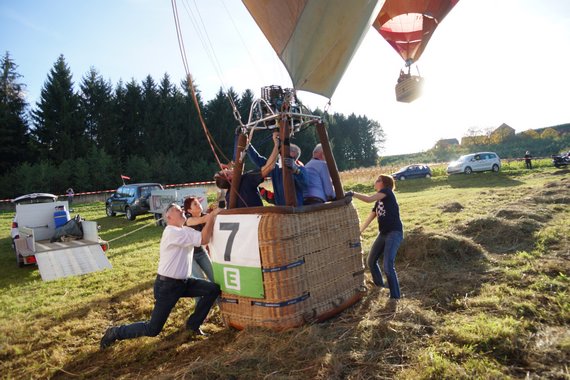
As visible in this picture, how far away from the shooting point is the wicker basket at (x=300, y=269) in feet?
11.3

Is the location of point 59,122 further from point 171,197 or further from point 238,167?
point 238,167

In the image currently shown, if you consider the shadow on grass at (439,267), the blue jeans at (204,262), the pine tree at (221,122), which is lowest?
the shadow on grass at (439,267)

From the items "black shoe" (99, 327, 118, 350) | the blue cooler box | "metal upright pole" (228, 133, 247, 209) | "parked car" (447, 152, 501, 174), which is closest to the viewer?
"black shoe" (99, 327, 118, 350)

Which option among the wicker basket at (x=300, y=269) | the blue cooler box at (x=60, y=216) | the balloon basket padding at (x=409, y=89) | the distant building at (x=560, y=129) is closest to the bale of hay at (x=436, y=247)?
the wicker basket at (x=300, y=269)

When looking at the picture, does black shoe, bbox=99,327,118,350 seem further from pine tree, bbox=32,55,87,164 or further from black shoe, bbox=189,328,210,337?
pine tree, bbox=32,55,87,164

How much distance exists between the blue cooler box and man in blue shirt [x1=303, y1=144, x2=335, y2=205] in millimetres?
7748

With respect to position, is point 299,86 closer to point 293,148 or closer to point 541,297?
point 293,148

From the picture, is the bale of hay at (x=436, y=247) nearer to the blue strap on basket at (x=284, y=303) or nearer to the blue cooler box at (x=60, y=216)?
the blue strap on basket at (x=284, y=303)

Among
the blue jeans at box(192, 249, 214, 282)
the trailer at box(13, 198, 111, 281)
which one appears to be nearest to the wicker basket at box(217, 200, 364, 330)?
the blue jeans at box(192, 249, 214, 282)

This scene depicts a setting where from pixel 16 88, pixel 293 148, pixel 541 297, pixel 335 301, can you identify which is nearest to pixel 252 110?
pixel 293 148

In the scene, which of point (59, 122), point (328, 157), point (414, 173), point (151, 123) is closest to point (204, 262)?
point (328, 157)

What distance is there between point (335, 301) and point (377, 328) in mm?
605

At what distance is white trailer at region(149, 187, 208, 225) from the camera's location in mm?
12633

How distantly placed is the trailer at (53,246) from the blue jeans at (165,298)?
158 inches
